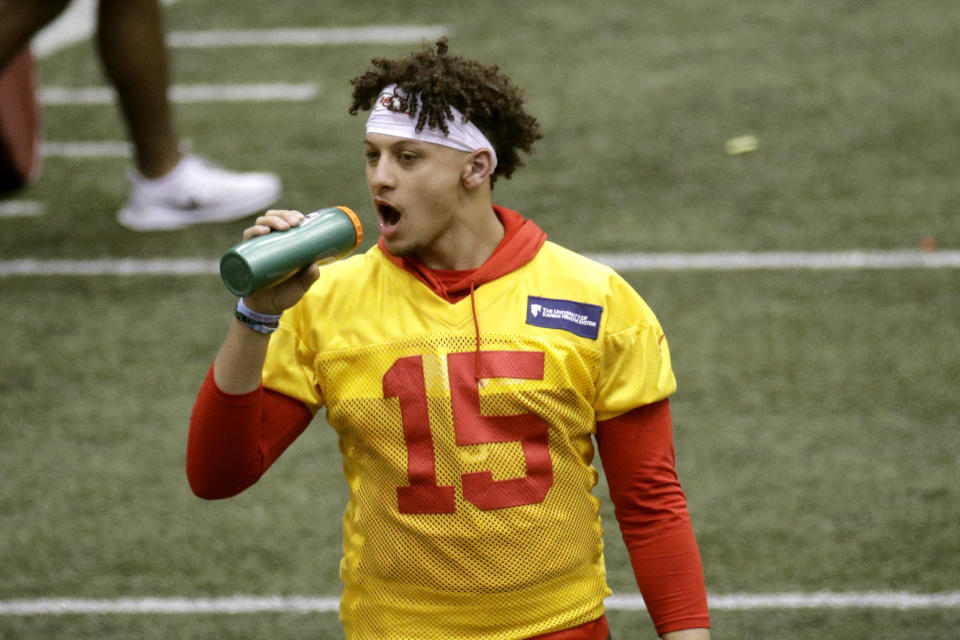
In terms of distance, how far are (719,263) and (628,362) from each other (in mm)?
3612

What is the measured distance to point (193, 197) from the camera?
632 centimetres

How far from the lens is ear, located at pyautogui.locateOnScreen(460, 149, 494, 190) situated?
2289 mm

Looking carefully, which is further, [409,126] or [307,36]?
[307,36]

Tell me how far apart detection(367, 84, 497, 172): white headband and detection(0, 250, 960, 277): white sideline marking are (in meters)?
3.54

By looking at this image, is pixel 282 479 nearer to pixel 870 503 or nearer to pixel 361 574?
pixel 870 503

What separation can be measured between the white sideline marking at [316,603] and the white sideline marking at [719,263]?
2.15 m

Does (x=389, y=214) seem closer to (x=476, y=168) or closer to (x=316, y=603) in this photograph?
(x=476, y=168)

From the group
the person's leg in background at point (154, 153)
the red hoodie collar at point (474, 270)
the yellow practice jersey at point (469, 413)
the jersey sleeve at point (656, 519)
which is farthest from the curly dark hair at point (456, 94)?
the person's leg in background at point (154, 153)

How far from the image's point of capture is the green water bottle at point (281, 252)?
1991 mm

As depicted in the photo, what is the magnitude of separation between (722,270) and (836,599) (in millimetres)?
2162

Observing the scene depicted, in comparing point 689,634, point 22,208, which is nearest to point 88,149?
point 22,208

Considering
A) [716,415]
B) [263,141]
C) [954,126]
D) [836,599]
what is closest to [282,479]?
[716,415]

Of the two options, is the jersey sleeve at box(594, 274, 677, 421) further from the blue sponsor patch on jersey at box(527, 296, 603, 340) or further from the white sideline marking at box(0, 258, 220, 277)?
the white sideline marking at box(0, 258, 220, 277)

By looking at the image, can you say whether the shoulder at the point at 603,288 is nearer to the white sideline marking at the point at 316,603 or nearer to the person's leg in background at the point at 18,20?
the white sideline marking at the point at 316,603
